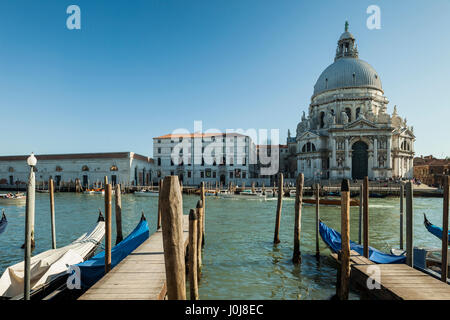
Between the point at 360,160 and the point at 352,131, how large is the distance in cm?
364

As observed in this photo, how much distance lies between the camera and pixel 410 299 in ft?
12.4

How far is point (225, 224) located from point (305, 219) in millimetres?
4286

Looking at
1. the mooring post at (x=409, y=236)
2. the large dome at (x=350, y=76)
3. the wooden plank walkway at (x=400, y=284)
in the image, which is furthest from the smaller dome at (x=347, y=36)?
the wooden plank walkway at (x=400, y=284)

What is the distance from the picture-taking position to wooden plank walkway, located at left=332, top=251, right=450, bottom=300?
3912mm

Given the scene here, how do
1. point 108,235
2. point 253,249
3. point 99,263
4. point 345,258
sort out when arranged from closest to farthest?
point 345,258 → point 108,235 → point 99,263 → point 253,249

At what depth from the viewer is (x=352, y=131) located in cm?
3384

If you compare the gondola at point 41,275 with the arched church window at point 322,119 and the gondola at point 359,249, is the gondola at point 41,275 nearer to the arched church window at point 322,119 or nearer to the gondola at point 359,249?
the gondola at point 359,249

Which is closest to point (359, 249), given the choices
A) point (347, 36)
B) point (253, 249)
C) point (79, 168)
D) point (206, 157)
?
point (253, 249)

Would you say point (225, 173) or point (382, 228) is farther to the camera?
point (225, 173)

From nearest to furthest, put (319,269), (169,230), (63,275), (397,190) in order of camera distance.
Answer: (169,230)
(63,275)
(319,269)
(397,190)

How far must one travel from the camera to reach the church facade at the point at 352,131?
3331 cm

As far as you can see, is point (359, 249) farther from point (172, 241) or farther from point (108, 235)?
point (108, 235)
